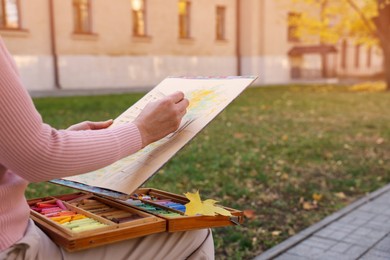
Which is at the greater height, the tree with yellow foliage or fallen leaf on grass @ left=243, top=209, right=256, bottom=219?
the tree with yellow foliage

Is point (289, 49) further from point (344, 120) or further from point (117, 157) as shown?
point (117, 157)

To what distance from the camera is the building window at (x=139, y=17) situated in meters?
21.7

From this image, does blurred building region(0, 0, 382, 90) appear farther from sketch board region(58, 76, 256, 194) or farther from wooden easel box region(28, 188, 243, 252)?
wooden easel box region(28, 188, 243, 252)

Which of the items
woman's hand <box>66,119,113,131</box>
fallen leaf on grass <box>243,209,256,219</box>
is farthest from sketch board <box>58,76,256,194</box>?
fallen leaf on grass <box>243,209,256,219</box>

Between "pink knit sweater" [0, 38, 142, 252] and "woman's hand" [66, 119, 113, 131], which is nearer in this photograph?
"pink knit sweater" [0, 38, 142, 252]

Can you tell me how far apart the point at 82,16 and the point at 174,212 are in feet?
63.0

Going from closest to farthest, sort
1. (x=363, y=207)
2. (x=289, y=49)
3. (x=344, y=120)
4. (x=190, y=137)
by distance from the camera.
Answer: (x=190, y=137) → (x=363, y=207) → (x=344, y=120) → (x=289, y=49)

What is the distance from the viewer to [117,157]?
4.73ft

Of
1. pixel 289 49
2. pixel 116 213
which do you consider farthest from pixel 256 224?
pixel 289 49

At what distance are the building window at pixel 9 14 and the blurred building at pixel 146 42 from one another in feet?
0.11

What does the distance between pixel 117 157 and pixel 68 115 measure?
920cm

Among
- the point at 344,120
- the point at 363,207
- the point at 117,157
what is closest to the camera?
the point at 117,157

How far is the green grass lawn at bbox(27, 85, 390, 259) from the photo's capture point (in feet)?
13.5

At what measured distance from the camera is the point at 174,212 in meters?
1.65
